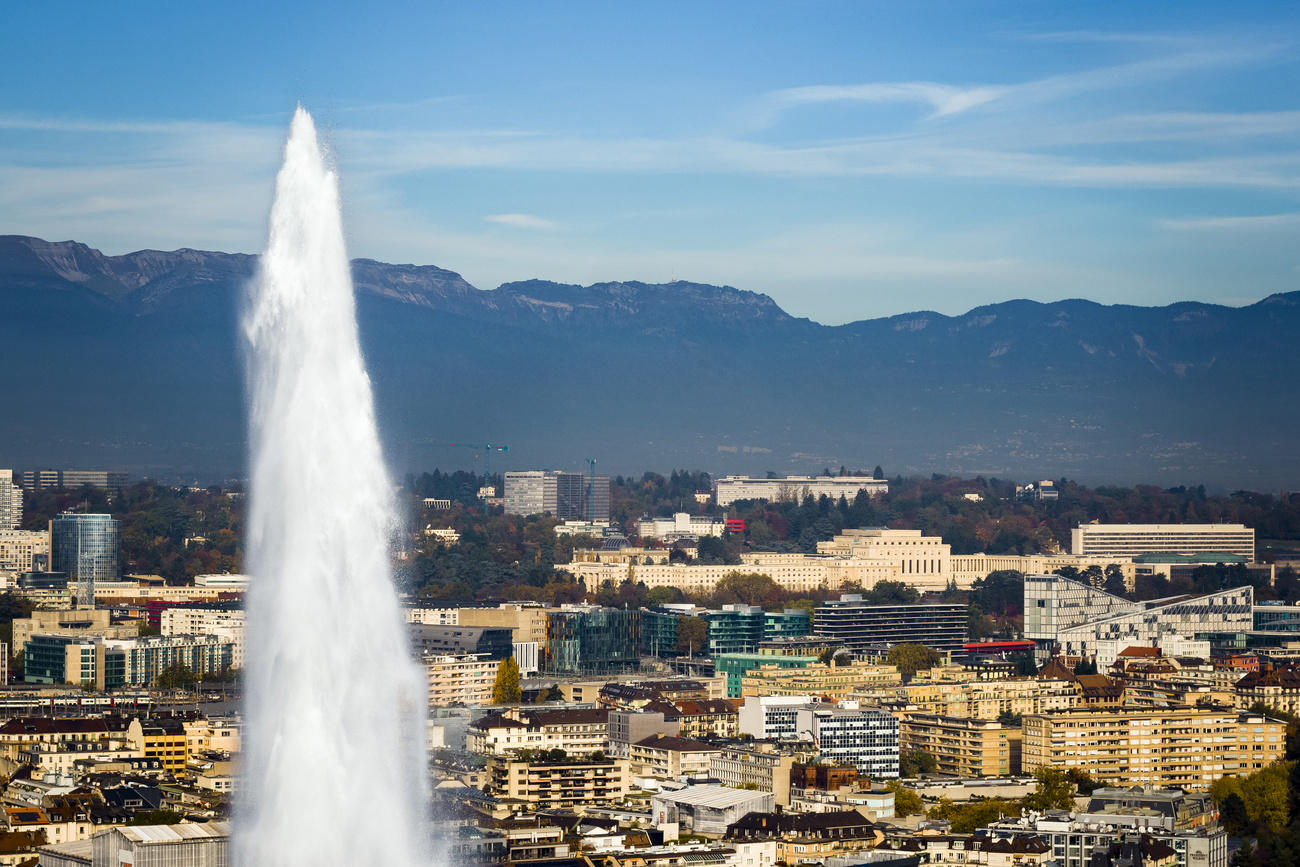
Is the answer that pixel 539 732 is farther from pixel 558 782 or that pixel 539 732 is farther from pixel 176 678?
pixel 176 678

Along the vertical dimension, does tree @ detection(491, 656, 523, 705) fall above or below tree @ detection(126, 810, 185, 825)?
above

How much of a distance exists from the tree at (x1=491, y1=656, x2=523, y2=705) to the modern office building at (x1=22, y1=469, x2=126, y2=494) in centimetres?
6717

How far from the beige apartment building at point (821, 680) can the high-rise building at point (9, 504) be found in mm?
54638

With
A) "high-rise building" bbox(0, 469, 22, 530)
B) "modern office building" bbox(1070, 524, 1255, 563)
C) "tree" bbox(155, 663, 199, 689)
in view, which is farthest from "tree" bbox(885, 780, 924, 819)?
"high-rise building" bbox(0, 469, 22, 530)

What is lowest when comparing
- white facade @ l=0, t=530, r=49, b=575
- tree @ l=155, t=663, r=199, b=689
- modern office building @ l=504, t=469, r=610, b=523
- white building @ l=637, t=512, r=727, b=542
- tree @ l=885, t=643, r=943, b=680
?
tree @ l=155, t=663, r=199, b=689

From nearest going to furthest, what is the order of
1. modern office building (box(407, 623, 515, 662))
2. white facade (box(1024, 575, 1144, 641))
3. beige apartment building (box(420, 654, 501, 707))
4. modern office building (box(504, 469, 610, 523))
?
1. beige apartment building (box(420, 654, 501, 707))
2. modern office building (box(407, 623, 515, 662))
3. white facade (box(1024, 575, 1144, 641))
4. modern office building (box(504, 469, 610, 523))

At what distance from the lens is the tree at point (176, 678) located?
61688 millimetres

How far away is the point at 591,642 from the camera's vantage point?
246 ft

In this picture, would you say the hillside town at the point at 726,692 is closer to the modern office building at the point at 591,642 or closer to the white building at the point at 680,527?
the modern office building at the point at 591,642

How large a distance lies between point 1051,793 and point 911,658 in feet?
78.5

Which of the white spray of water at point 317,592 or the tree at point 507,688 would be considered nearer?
the white spray of water at point 317,592

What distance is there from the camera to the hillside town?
3859cm

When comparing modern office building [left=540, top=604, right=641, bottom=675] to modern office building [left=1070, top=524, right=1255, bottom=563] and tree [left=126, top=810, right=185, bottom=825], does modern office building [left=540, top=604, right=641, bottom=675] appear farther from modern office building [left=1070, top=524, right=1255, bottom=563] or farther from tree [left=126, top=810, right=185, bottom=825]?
modern office building [left=1070, top=524, right=1255, bottom=563]

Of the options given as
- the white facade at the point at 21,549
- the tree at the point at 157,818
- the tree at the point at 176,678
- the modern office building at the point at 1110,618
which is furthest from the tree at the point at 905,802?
the white facade at the point at 21,549
